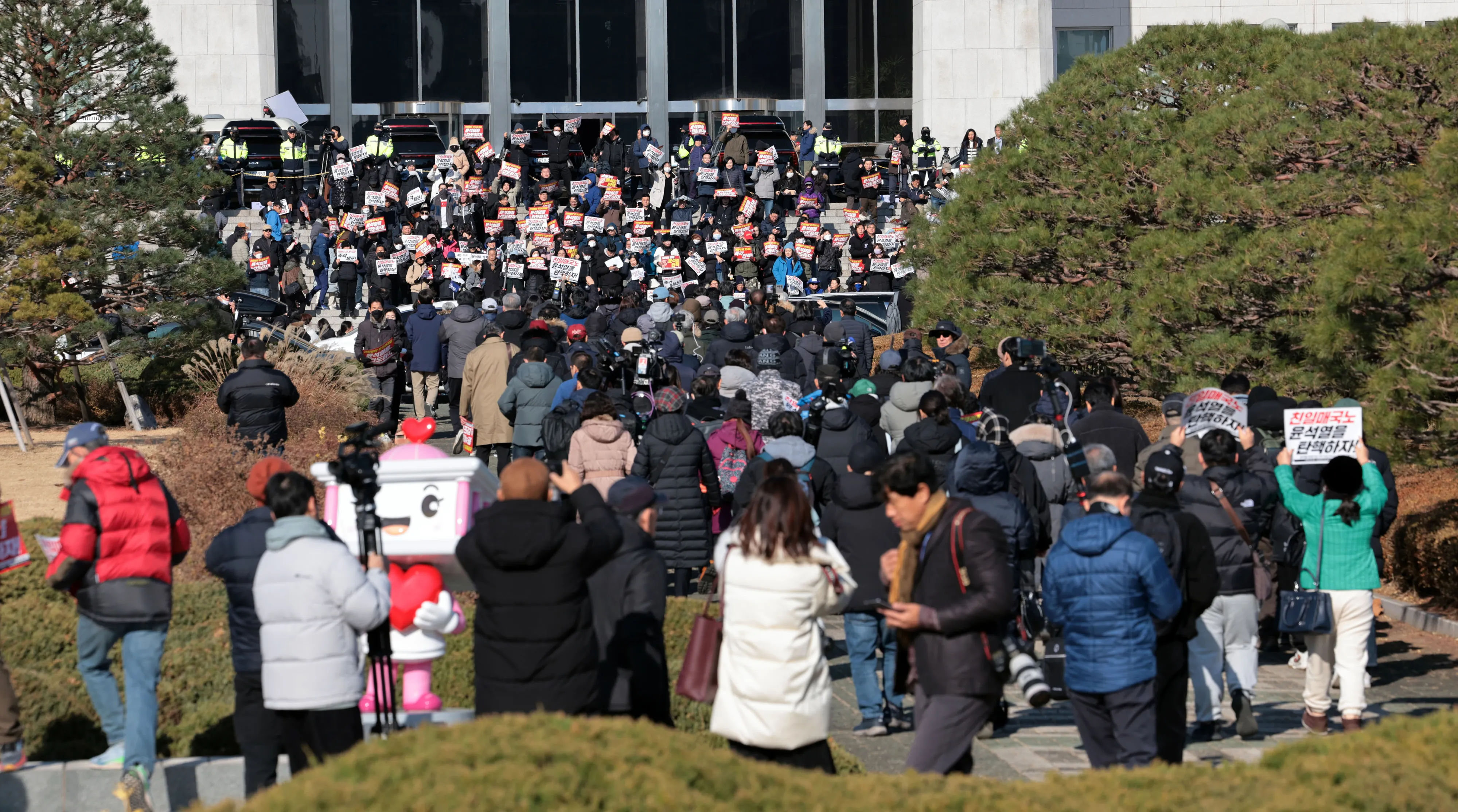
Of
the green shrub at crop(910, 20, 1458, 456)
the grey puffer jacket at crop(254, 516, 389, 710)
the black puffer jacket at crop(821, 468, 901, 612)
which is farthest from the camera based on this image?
the green shrub at crop(910, 20, 1458, 456)

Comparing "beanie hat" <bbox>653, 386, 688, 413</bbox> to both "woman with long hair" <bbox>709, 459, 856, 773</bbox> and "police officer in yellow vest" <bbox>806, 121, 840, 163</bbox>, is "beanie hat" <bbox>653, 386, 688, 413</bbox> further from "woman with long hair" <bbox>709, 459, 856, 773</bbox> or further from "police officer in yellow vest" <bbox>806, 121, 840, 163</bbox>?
"police officer in yellow vest" <bbox>806, 121, 840, 163</bbox>

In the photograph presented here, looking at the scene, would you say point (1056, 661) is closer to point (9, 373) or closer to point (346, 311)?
point (9, 373)

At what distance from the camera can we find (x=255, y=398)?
1340 centimetres

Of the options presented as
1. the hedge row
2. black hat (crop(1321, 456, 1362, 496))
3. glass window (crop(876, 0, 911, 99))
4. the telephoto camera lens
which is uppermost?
glass window (crop(876, 0, 911, 99))

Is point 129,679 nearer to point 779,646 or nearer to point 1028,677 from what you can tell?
point 779,646

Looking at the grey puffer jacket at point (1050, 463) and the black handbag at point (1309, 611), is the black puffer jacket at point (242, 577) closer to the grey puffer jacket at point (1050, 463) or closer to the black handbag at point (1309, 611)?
the grey puffer jacket at point (1050, 463)

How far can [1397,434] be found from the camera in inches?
394

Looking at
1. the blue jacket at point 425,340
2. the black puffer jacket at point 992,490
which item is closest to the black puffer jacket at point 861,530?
the black puffer jacket at point 992,490

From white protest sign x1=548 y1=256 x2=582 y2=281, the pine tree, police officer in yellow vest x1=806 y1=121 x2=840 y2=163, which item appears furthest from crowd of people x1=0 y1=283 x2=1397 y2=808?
police officer in yellow vest x1=806 y1=121 x2=840 y2=163

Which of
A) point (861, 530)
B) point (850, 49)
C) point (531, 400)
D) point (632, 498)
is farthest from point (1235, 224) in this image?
point (850, 49)

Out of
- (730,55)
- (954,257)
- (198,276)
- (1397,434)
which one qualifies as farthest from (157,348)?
(730,55)

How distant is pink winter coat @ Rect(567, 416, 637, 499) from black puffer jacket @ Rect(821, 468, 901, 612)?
258cm

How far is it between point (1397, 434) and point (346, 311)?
2074cm

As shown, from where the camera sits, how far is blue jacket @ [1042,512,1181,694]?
22.4 feet
